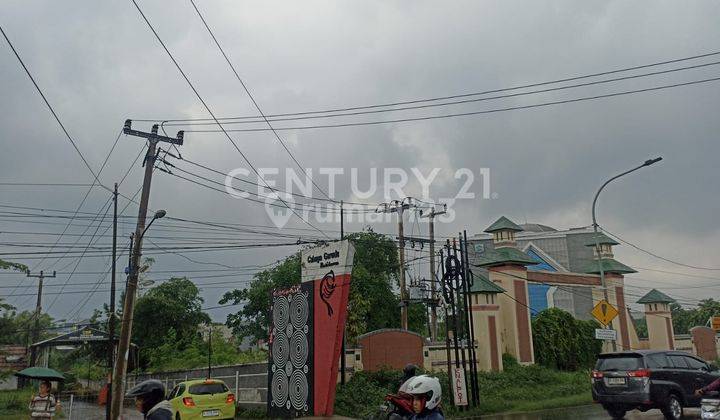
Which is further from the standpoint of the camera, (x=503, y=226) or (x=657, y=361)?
(x=503, y=226)

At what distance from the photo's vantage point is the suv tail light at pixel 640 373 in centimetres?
1432

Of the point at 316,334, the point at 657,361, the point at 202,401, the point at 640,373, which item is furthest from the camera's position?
the point at 316,334

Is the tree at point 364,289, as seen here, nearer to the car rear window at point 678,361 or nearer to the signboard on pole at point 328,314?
the signboard on pole at point 328,314

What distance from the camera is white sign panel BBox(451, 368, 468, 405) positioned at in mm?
19750

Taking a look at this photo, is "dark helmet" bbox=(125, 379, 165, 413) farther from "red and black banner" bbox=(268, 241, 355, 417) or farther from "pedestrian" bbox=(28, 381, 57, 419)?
"red and black banner" bbox=(268, 241, 355, 417)

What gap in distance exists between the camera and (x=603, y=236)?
3909 centimetres

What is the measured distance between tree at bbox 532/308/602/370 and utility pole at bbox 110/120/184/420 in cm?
2069

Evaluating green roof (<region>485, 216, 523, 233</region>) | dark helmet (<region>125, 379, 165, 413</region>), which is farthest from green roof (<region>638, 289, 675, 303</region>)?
dark helmet (<region>125, 379, 165, 413</region>)

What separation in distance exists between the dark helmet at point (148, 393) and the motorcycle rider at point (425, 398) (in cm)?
204

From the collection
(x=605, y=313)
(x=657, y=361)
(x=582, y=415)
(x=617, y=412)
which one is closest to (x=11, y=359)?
(x=582, y=415)

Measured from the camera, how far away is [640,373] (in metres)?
14.4

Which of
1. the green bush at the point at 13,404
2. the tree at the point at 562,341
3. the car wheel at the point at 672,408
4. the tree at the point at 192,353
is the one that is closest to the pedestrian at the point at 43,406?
the car wheel at the point at 672,408

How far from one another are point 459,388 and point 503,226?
14.2 meters

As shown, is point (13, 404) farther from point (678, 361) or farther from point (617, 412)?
point (678, 361)
